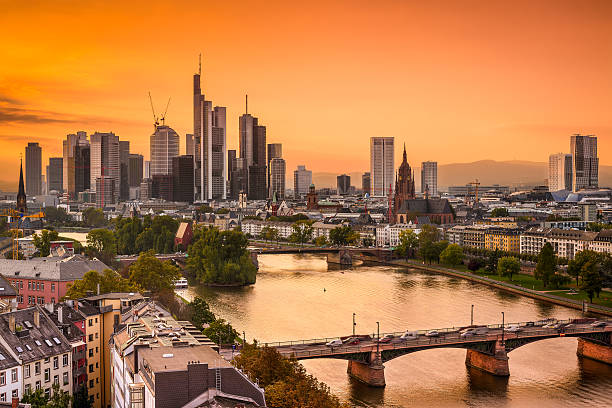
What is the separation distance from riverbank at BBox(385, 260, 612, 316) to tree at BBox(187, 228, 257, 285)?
16831 mm

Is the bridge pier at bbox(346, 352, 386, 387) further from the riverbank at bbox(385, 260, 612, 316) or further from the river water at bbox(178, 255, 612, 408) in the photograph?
the riverbank at bbox(385, 260, 612, 316)

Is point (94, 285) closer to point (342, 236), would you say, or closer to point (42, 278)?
point (42, 278)

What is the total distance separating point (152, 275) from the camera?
4197 cm

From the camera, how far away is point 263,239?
10344 centimetres

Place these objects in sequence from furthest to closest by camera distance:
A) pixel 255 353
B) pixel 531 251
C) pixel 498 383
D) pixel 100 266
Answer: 1. pixel 531 251
2. pixel 100 266
3. pixel 498 383
4. pixel 255 353

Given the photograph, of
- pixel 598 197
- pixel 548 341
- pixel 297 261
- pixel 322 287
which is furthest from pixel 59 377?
pixel 598 197

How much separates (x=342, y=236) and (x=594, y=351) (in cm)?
5450

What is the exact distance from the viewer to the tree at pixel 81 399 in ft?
77.1

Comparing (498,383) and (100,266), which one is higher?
(100,266)

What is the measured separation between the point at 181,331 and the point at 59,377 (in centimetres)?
435

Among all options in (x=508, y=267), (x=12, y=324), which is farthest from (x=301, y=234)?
(x=12, y=324)

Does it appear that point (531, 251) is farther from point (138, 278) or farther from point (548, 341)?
point (138, 278)

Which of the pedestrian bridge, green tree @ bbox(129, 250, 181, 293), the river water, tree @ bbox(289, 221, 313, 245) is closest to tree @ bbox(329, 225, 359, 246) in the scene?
tree @ bbox(289, 221, 313, 245)

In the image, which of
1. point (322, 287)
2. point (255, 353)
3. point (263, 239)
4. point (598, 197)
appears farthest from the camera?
point (598, 197)
